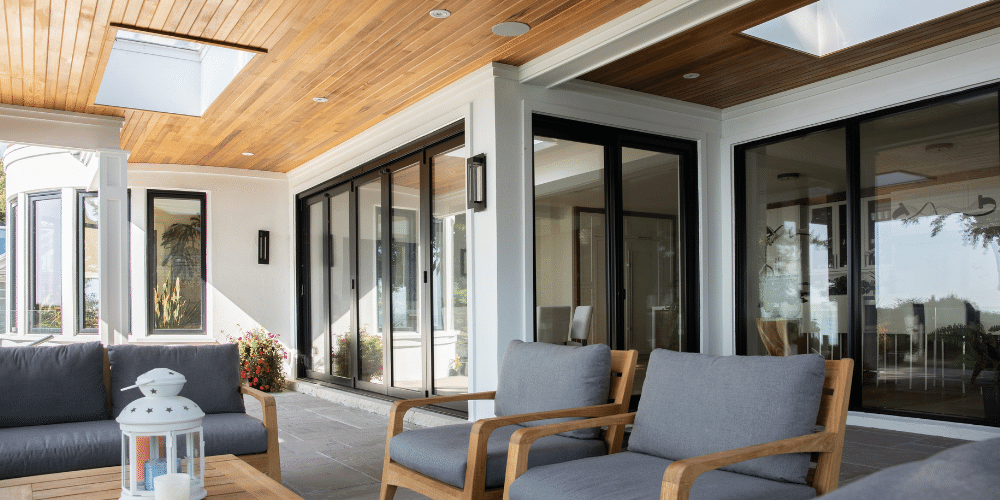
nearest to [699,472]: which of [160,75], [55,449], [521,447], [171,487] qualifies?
[521,447]

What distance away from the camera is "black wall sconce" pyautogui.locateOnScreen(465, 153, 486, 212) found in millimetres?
5125

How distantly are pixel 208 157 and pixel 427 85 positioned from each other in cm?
400

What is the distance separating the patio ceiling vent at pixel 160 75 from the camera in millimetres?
5938

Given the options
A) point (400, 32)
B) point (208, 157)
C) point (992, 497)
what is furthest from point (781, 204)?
point (208, 157)

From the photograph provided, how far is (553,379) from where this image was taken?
3027 mm

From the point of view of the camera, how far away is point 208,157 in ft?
27.3

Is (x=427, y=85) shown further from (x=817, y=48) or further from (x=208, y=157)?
(x=208, y=157)

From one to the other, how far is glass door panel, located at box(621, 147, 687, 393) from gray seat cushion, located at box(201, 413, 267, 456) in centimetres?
318

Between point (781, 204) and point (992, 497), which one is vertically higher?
point (781, 204)

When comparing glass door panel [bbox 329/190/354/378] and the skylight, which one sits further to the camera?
glass door panel [bbox 329/190/354/378]

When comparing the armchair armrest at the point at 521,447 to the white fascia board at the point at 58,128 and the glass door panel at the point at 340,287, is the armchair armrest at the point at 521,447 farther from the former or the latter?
the white fascia board at the point at 58,128

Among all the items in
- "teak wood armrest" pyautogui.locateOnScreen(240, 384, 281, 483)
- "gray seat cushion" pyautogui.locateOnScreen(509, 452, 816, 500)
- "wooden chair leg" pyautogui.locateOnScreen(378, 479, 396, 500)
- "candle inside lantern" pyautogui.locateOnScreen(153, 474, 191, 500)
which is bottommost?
"wooden chair leg" pyautogui.locateOnScreen(378, 479, 396, 500)

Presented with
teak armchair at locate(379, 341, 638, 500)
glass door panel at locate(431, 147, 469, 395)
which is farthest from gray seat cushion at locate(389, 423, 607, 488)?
glass door panel at locate(431, 147, 469, 395)

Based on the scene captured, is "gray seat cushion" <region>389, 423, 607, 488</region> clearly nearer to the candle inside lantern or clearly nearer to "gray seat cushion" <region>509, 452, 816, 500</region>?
"gray seat cushion" <region>509, 452, 816, 500</region>
